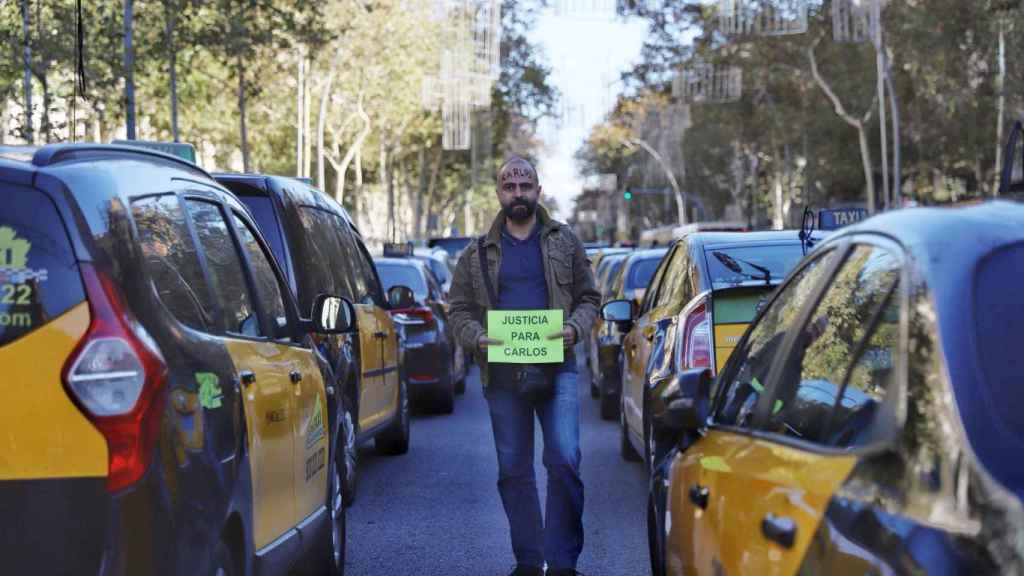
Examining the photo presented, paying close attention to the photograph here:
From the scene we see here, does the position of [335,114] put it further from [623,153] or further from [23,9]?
[623,153]

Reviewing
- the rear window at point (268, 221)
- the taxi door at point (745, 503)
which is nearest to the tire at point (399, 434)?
the rear window at point (268, 221)

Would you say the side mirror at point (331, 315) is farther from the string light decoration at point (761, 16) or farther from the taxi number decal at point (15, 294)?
the string light decoration at point (761, 16)

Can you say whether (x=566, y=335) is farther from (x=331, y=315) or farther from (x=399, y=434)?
(x=399, y=434)

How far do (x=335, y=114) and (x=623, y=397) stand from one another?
2018 inches

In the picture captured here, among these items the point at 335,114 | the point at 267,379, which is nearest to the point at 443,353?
the point at 267,379

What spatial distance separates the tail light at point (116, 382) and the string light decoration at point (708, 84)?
4876cm

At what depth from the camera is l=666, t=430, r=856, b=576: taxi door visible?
3.51m

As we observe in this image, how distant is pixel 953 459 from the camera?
2.98m

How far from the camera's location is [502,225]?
7.30 metres

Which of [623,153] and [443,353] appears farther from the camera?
[623,153]

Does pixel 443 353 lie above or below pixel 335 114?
below

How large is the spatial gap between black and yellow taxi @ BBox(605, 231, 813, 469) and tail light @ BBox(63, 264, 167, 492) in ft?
16.1

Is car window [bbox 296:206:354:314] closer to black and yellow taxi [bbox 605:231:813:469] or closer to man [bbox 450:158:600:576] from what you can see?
black and yellow taxi [bbox 605:231:813:469]

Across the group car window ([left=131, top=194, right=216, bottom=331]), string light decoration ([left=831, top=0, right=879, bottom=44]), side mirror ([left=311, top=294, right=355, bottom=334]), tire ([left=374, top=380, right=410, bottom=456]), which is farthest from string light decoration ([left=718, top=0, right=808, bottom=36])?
car window ([left=131, top=194, right=216, bottom=331])
